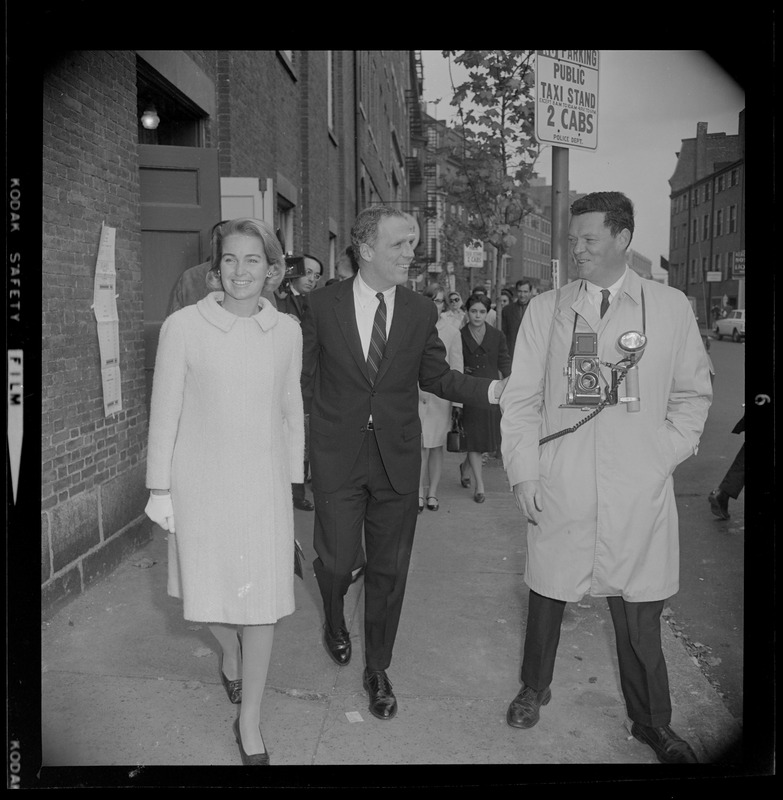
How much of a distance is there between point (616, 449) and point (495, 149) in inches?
228

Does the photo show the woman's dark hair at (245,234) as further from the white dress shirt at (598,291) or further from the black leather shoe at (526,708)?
the black leather shoe at (526,708)

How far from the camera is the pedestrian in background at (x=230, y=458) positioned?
131 inches

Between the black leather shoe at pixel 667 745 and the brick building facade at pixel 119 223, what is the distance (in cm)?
297

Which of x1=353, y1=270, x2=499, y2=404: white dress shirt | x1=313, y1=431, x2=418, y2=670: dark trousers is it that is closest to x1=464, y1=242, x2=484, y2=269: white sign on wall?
x1=353, y1=270, x2=499, y2=404: white dress shirt

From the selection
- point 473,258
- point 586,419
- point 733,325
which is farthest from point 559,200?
point 473,258

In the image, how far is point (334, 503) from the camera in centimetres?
400

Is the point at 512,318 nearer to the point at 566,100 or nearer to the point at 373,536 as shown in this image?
the point at 566,100

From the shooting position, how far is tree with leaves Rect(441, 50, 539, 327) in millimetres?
5484

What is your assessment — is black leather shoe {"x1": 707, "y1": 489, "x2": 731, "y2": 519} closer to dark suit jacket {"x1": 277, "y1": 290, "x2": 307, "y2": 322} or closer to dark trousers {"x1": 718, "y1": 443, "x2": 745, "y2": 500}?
dark trousers {"x1": 718, "y1": 443, "x2": 745, "y2": 500}

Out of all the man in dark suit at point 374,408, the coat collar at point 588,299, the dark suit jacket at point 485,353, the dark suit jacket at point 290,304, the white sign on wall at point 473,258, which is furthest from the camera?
the white sign on wall at point 473,258

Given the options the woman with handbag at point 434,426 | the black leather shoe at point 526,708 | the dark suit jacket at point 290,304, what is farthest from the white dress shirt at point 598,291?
the woman with handbag at point 434,426

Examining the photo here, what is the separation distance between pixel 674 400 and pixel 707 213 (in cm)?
82
